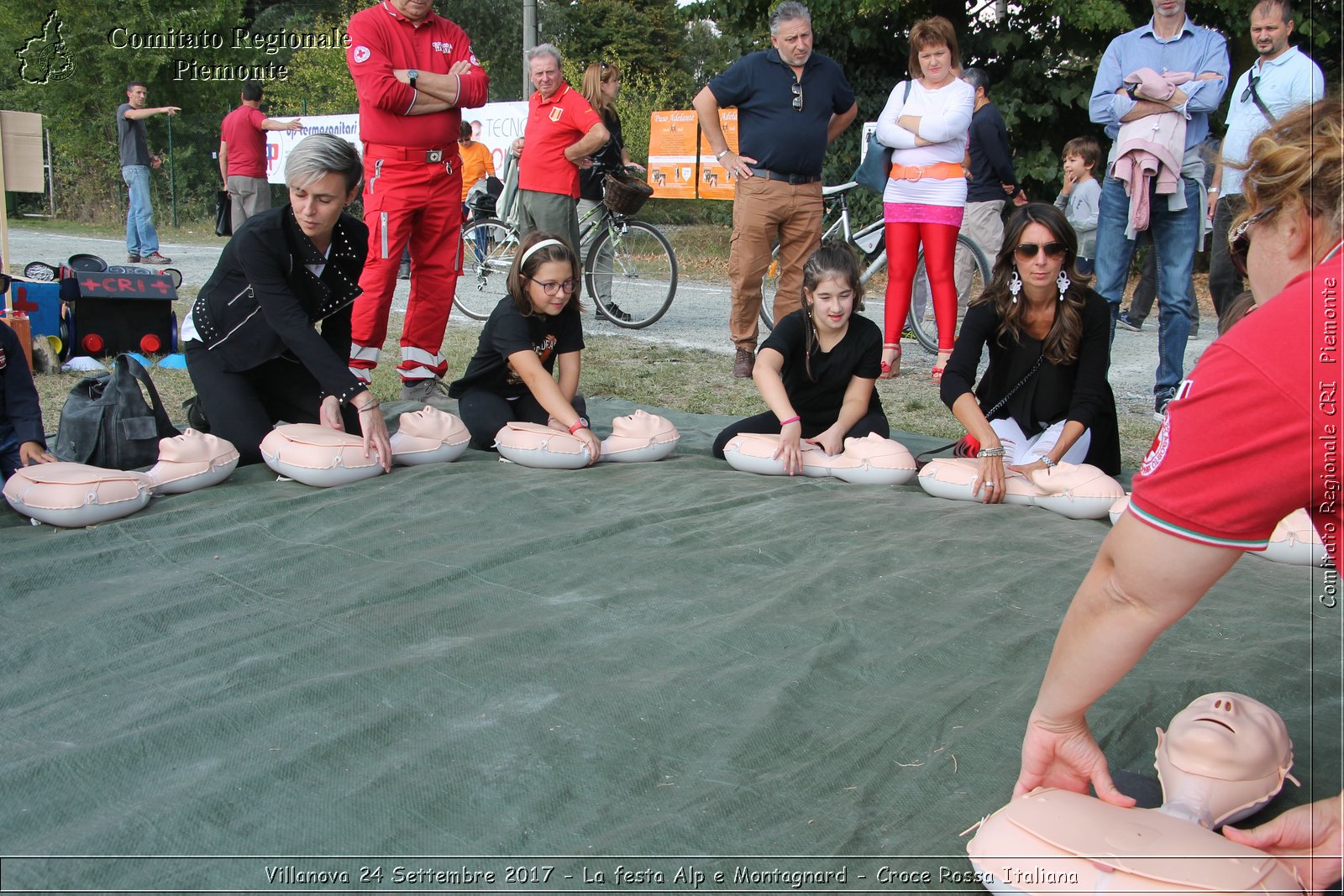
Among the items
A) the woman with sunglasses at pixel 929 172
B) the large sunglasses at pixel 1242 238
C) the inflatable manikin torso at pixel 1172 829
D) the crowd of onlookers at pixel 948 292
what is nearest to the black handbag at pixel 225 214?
the crowd of onlookers at pixel 948 292

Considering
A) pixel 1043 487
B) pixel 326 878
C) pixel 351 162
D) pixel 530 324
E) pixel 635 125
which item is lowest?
pixel 326 878

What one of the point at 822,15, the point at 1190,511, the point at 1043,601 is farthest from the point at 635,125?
the point at 1190,511

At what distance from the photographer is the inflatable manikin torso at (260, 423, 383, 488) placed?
3.02 m

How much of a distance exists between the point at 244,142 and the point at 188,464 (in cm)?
744

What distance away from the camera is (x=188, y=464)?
2.95m

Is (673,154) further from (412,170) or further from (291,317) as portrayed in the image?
(291,317)

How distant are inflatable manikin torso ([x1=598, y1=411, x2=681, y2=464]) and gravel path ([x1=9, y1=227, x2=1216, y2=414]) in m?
2.43

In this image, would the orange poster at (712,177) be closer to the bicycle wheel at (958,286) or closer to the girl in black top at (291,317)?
the bicycle wheel at (958,286)

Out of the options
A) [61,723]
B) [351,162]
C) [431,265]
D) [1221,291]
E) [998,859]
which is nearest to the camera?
[998,859]

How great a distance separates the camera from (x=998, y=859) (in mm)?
1350

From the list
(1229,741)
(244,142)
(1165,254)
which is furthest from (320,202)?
(244,142)

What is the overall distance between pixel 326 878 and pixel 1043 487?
220cm

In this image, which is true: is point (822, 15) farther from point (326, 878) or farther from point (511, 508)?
point (326, 878)

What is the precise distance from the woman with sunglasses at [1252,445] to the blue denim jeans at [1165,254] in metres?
3.31
